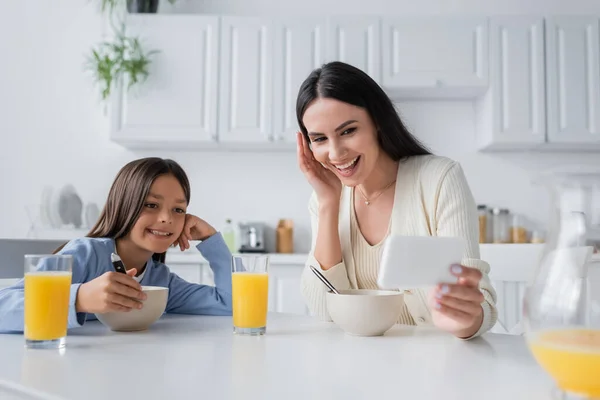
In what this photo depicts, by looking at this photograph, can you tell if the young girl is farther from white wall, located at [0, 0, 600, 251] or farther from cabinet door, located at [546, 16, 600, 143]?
cabinet door, located at [546, 16, 600, 143]

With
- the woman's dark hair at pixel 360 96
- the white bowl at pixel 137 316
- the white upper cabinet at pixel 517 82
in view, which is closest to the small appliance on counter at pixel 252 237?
the white upper cabinet at pixel 517 82

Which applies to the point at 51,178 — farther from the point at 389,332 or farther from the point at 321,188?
the point at 389,332

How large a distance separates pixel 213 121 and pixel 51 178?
1238mm

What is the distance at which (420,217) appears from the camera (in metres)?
1.40

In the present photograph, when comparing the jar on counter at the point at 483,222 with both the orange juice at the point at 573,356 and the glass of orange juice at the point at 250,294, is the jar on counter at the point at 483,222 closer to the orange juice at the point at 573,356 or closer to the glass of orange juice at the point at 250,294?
the glass of orange juice at the point at 250,294

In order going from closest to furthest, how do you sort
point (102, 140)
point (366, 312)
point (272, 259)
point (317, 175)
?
point (366, 312) < point (317, 175) < point (272, 259) < point (102, 140)

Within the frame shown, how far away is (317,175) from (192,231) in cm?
37

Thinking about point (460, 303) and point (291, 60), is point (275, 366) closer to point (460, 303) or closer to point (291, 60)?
point (460, 303)

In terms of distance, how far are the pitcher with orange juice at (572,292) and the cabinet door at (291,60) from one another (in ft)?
8.91

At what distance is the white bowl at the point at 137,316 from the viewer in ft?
3.31

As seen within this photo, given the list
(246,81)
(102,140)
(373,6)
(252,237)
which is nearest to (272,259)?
(252,237)

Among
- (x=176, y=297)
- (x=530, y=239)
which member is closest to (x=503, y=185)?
(x=530, y=239)

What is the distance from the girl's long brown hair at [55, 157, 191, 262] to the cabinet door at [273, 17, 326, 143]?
184 cm

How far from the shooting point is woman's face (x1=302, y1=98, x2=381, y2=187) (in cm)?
143
